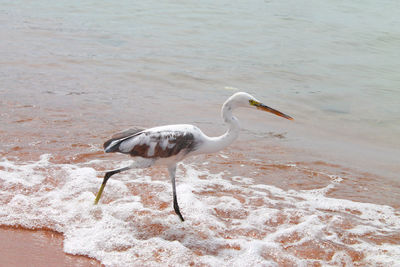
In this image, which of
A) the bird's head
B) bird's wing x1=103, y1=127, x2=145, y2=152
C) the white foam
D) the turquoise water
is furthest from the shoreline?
the turquoise water

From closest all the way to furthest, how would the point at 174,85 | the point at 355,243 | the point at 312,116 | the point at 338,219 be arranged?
the point at 355,243, the point at 338,219, the point at 312,116, the point at 174,85

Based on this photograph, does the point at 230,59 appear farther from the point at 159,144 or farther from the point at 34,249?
the point at 34,249

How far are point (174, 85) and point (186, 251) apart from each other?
21.7 feet

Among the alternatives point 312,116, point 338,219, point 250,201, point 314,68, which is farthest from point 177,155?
point 314,68

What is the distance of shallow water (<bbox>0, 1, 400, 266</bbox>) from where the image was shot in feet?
15.6

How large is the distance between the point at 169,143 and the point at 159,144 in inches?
3.8

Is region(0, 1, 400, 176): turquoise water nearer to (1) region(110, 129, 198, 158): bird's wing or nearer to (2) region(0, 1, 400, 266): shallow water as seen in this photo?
(2) region(0, 1, 400, 266): shallow water

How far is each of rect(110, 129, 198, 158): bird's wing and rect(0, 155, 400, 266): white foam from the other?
0.62 meters

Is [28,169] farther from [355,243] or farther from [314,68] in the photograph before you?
[314,68]

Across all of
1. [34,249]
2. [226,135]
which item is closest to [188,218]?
[226,135]

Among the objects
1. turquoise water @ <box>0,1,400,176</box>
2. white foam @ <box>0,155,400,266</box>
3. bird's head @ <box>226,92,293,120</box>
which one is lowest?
white foam @ <box>0,155,400,266</box>

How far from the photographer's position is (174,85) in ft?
35.1

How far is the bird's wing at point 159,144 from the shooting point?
4895 millimetres

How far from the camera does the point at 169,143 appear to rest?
4887 millimetres
